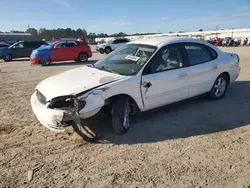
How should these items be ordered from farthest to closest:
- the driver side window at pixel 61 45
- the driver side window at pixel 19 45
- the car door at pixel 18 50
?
1. the driver side window at pixel 19 45
2. the car door at pixel 18 50
3. the driver side window at pixel 61 45

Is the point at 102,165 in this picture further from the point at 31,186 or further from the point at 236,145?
the point at 236,145

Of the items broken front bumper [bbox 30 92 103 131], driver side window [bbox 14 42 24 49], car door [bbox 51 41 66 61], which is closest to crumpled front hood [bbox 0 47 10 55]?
driver side window [bbox 14 42 24 49]

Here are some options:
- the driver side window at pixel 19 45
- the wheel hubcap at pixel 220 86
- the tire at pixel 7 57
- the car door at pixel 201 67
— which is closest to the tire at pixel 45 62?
the tire at pixel 7 57

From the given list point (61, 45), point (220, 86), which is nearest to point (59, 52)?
point (61, 45)

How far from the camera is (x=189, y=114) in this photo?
16.5 ft

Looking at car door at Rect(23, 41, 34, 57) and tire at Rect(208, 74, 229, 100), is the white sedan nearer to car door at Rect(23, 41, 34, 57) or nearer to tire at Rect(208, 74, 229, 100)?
tire at Rect(208, 74, 229, 100)

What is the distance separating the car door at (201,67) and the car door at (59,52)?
1274 centimetres

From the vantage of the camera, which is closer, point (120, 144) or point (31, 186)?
point (31, 186)

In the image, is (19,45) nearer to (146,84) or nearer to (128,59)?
(128,59)

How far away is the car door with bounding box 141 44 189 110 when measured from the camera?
169 inches

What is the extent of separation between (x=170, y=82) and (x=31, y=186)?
115 inches

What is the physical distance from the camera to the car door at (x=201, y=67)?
505cm

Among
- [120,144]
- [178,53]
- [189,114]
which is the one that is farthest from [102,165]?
[178,53]

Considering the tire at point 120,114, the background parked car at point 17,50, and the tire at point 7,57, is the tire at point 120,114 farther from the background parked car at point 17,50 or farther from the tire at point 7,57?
the tire at point 7,57
